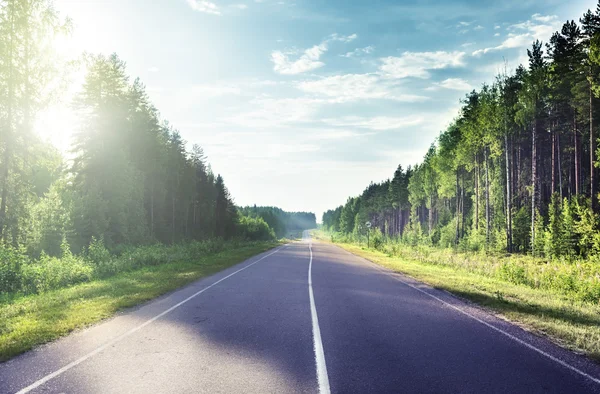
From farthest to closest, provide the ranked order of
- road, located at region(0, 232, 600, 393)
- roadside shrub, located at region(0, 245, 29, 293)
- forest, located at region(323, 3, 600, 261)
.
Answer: forest, located at region(323, 3, 600, 261) < roadside shrub, located at region(0, 245, 29, 293) < road, located at region(0, 232, 600, 393)

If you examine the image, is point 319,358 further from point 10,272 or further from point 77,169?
point 77,169

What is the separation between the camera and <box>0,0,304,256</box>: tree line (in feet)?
54.6

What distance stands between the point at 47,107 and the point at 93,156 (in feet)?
42.5

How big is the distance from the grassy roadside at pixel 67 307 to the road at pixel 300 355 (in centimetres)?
47

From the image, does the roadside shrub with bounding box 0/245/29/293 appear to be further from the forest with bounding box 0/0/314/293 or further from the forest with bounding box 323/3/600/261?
the forest with bounding box 323/3/600/261

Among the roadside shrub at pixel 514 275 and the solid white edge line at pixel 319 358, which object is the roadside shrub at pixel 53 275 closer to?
the solid white edge line at pixel 319 358

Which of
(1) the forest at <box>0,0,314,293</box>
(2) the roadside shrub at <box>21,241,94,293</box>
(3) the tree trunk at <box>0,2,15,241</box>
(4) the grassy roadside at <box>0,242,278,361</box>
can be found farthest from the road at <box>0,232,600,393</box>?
(3) the tree trunk at <box>0,2,15,241</box>

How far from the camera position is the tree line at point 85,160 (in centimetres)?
1666

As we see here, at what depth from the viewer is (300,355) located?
6.16m

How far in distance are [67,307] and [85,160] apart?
23024mm

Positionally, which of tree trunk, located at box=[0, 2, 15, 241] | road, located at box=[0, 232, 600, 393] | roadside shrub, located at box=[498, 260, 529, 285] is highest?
tree trunk, located at box=[0, 2, 15, 241]

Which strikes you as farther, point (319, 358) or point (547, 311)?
point (547, 311)

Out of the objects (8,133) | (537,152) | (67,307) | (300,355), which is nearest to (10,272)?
(67,307)

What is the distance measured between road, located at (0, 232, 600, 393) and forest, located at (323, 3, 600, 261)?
19.9m
